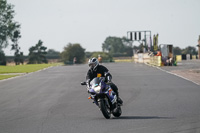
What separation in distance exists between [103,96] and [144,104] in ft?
12.7

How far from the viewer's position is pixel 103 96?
11.5 meters

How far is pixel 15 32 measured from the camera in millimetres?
114562

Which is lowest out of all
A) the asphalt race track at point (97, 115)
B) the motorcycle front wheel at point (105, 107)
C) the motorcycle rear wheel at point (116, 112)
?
the asphalt race track at point (97, 115)

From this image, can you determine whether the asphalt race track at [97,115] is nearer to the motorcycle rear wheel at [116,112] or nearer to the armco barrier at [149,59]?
the motorcycle rear wheel at [116,112]

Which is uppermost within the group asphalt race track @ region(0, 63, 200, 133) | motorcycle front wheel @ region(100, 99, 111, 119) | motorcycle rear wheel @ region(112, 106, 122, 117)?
motorcycle front wheel @ region(100, 99, 111, 119)

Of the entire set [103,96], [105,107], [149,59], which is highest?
[103,96]

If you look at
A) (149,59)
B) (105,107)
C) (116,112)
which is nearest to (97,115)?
(116,112)

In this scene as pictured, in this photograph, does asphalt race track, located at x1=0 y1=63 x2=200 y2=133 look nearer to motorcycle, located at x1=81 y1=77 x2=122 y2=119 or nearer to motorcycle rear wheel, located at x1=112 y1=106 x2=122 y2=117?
motorcycle rear wheel, located at x1=112 y1=106 x2=122 y2=117

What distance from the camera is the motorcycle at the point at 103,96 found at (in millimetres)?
11331

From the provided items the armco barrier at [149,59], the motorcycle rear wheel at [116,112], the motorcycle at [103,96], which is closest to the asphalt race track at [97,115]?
the motorcycle rear wheel at [116,112]

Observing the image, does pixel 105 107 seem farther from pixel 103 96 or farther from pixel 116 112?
pixel 116 112

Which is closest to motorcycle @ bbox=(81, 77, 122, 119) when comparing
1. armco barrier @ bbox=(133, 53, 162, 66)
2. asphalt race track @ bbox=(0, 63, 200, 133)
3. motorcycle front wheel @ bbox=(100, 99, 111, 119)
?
motorcycle front wheel @ bbox=(100, 99, 111, 119)

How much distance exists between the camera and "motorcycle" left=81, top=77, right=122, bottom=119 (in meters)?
11.3

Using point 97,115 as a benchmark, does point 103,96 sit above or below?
above
